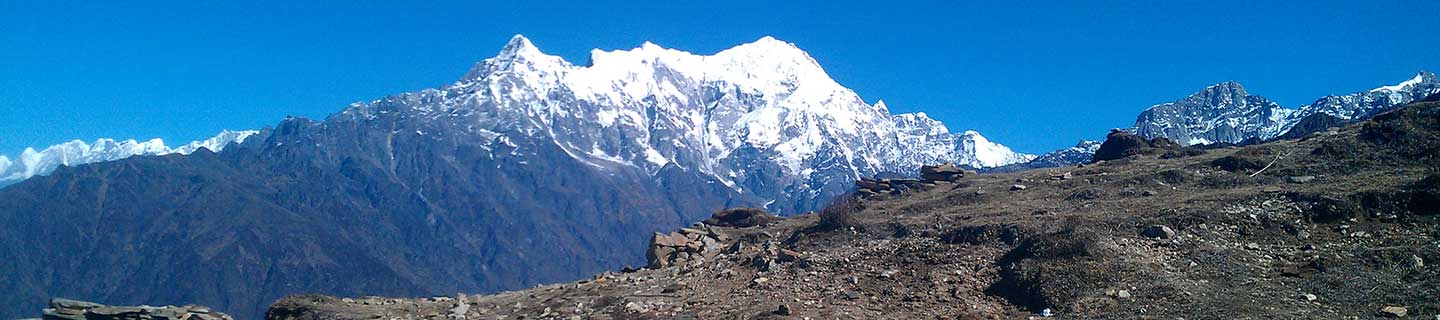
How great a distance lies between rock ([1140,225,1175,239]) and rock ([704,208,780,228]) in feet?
65.5

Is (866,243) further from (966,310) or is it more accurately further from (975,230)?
(966,310)

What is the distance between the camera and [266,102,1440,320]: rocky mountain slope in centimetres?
1900

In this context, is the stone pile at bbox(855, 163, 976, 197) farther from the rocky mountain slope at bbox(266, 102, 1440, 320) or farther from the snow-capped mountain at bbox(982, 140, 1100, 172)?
the snow-capped mountain at bbox(982, 140, 1100, 172)

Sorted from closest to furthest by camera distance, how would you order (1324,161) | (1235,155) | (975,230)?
(975,230)
(1324,161)
(1235,155)

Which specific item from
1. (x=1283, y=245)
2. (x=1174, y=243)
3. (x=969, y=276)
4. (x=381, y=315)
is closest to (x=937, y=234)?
(x=969, y=276)

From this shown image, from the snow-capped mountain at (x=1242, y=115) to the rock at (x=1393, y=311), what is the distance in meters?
120

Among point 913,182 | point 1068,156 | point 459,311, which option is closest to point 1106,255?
point 459,311

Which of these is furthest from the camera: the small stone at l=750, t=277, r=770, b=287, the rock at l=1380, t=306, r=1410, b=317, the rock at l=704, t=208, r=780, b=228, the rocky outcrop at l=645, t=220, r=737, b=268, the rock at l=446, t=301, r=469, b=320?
the rock at l=704, t=208, r=780, b=228

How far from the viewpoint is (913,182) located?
4306cm

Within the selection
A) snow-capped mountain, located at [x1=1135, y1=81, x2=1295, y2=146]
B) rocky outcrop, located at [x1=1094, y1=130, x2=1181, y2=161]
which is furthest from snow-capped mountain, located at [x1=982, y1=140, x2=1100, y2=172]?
rocky outcrop, located at [x1=1094, y1=130, x2=1181, y2=161]

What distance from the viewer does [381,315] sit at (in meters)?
27.7

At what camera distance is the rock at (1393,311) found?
16188 millimetres

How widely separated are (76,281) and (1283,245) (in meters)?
224

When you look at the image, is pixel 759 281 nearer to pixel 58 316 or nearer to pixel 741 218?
pixel 741 218
